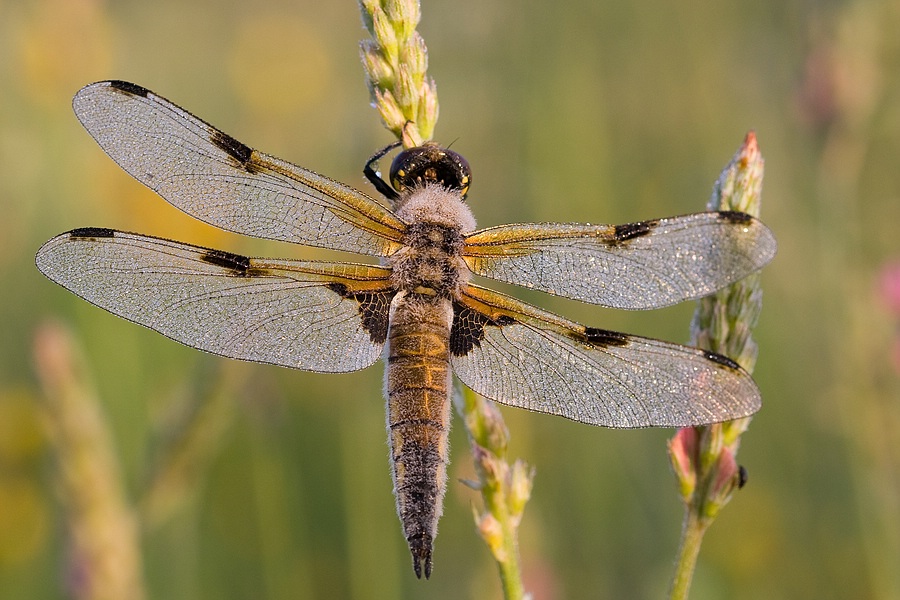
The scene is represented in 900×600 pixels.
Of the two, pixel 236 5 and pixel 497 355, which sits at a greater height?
pixel 236 5

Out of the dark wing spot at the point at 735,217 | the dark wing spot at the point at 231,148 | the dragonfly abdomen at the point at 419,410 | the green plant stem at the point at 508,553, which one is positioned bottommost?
the green plant stem at the point at 508,553

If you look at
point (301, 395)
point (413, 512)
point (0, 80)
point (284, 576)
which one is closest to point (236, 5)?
point (0, 80)

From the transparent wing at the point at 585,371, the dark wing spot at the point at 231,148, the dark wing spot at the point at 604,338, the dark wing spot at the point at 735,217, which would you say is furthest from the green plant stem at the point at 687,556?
the dark wing spot at the point at 231,148

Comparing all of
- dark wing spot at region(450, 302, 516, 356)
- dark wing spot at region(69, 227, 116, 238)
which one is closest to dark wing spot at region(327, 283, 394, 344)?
dark wing spot at region(450, 302, 516, 356)

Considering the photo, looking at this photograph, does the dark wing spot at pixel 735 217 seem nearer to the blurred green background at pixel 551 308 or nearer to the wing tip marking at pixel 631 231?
the wing tip marking at pixel 631 231

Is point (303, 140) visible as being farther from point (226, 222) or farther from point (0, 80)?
point (226, 222)

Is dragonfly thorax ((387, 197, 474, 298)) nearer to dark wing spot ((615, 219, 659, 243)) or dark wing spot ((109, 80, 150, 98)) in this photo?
dark wing spot ((615, 219, 659, 243))
